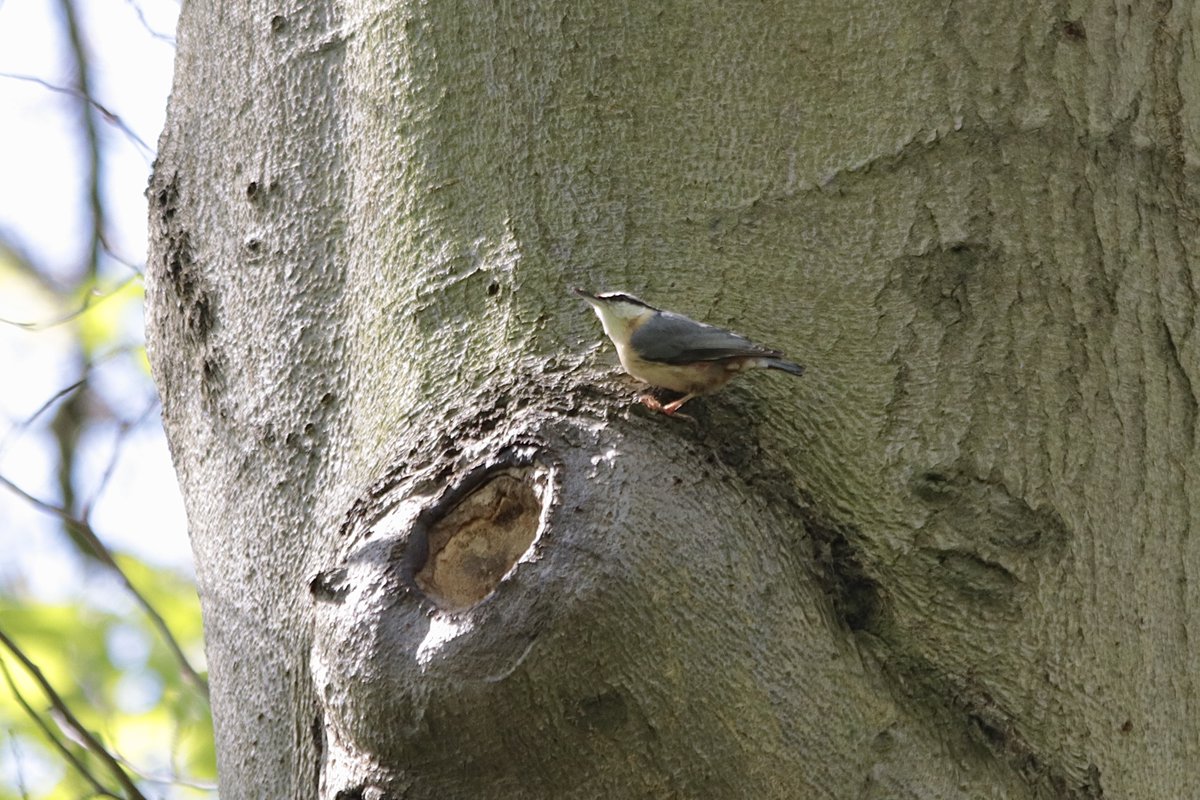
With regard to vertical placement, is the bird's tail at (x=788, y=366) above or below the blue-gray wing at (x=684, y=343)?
below

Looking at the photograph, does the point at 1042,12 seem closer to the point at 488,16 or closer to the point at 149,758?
the point at 488,16

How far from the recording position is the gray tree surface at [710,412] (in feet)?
4.38

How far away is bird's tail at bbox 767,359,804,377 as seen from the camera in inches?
59.9

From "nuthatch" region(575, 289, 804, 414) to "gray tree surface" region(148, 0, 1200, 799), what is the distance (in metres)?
0.03

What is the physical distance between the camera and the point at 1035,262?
156 centimetres

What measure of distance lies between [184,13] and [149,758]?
2543mm

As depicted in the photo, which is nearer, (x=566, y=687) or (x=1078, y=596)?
(x=566, y=687)

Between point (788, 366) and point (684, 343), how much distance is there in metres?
0.16

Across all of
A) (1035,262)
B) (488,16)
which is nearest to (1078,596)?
(1035,262)

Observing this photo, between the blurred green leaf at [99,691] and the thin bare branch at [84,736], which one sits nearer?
the thin bare branch at [84,736]

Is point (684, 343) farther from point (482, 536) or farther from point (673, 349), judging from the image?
point (482, 536)

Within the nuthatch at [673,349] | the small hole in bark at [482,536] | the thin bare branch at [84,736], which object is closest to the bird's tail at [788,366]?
the nuthatch at [673,349]

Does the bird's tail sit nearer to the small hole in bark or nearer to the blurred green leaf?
the small hole in bark

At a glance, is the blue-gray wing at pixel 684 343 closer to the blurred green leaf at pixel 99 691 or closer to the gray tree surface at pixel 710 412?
the gray tree surface at pixel 710 412
